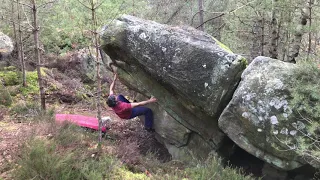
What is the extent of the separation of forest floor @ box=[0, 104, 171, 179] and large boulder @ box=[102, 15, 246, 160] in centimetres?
68

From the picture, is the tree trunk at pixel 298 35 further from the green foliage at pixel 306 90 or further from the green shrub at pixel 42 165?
the green shrub at pixel 42 165

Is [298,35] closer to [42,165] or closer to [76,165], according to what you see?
[76,165]

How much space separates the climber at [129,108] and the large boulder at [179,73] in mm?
244

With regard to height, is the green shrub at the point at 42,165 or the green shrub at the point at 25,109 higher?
the green shrub at the point at 42,165

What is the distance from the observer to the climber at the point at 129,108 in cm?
702

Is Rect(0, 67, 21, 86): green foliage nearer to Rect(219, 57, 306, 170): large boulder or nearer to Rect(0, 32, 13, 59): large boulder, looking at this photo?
Rect(0, 32, 13, 59): large boulder

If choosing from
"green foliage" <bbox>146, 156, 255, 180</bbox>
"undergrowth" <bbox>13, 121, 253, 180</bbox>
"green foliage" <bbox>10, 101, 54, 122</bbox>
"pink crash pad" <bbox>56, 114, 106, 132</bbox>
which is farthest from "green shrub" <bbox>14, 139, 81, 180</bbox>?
"green foliage" <bbox>10, 101, 54, 122</bbox>

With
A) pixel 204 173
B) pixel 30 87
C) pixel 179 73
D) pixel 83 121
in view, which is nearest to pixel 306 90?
pixel 204 173

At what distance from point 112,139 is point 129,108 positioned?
1.05 meters

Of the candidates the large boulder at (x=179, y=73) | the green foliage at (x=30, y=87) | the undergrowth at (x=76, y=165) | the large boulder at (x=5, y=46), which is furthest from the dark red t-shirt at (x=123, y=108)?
the large boulder at (x=5, y=46)

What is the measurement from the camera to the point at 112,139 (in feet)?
25.2

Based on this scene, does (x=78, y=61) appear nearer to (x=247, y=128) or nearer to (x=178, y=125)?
(x=178, y=125)

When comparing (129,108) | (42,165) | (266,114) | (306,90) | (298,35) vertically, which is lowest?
(129,108)

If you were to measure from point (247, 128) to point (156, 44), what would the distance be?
8.39 ft
